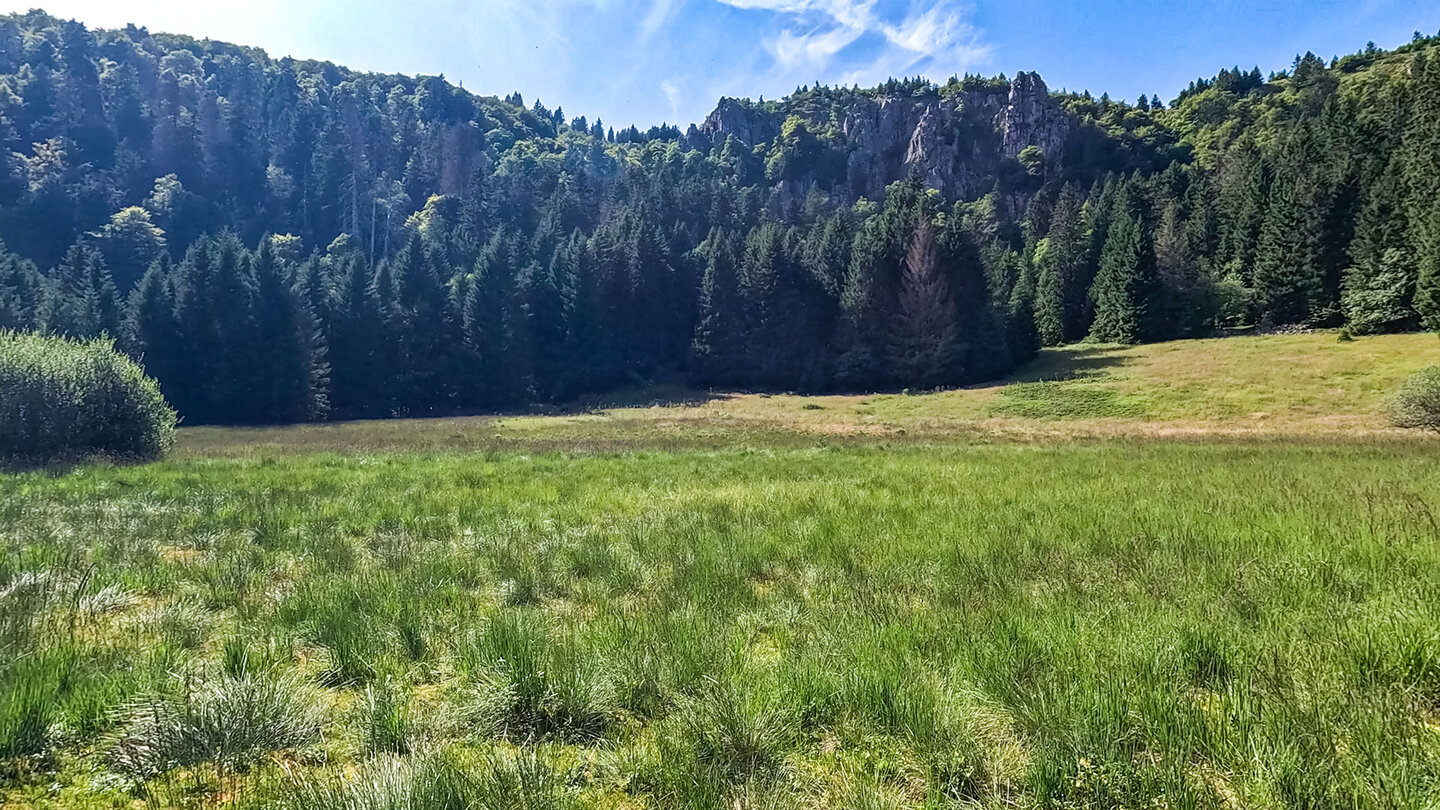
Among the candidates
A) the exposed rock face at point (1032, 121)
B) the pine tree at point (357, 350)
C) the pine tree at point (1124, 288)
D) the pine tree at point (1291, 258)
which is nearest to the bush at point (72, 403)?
the pine tree at point (357, 350)

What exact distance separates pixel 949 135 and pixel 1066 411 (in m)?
121

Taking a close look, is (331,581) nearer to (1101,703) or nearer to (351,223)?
(1101,703)

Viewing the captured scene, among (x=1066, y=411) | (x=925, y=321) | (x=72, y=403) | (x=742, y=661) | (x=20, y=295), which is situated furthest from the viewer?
(x=925, y=321)

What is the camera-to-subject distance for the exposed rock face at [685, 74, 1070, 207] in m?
136

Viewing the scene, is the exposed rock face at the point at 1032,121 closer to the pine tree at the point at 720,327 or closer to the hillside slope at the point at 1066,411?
the hillside slope at the point at 1066,411

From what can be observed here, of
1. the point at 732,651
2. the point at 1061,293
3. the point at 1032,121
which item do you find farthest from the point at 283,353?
the point at 1032,121

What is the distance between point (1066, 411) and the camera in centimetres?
3897

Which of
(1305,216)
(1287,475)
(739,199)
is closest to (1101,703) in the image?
(1287,475)

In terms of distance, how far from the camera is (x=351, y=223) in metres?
133

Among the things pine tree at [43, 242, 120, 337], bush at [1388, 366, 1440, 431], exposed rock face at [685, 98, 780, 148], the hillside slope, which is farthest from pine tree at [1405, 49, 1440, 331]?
exposed rock face at [685, 98, 780, 148]

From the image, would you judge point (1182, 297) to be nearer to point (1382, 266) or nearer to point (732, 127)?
point (1382, 266)

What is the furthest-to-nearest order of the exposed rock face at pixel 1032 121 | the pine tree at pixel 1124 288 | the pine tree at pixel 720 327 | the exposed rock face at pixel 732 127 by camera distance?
the exposed rock face at pixel 732 127, the exposed rock face at pixel 1032 121, the pine tree at pixel 720 327, the pine tree at pixel 1124 288

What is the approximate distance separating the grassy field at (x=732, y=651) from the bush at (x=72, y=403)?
1402 cm

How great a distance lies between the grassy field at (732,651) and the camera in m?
2.54
